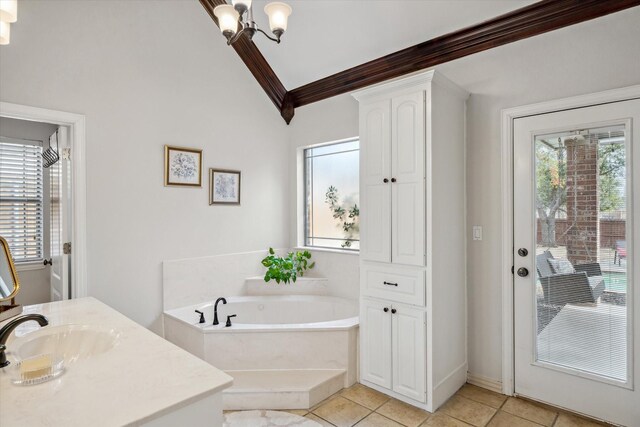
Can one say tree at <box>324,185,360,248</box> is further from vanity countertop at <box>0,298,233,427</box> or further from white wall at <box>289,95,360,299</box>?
vanity countertop at <box>0,298,233,427</box>

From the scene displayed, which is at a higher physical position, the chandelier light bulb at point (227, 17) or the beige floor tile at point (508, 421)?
the chandelier light bulb at point (227, 17)

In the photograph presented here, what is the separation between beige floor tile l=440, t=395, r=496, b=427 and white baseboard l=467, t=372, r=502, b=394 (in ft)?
0.78

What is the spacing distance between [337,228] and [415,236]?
1383mm

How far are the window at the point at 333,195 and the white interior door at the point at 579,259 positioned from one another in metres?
1.48

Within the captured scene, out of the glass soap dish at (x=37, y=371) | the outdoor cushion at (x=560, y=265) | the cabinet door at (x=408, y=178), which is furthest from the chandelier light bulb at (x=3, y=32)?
the outdoor cushion at (x=560, y=265)

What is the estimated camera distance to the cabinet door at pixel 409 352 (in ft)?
7.80

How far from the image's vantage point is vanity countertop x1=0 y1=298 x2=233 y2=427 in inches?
36.5

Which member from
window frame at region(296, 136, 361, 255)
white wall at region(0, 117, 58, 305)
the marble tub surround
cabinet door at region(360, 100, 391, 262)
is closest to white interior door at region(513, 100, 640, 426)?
cabinet door at region(360, 100, 391, 262)

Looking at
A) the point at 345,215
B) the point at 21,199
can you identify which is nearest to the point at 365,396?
the point at 345,215

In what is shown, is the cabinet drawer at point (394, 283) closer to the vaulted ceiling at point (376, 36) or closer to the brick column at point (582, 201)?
the brick column at point (582, 201)

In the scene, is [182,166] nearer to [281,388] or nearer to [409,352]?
[281,388]

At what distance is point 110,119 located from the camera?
2.68m

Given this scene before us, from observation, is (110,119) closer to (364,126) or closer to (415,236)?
(364,126)

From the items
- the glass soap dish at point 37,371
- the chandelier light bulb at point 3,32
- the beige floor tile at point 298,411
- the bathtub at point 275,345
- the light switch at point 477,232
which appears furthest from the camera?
the light switch at point 477,232
